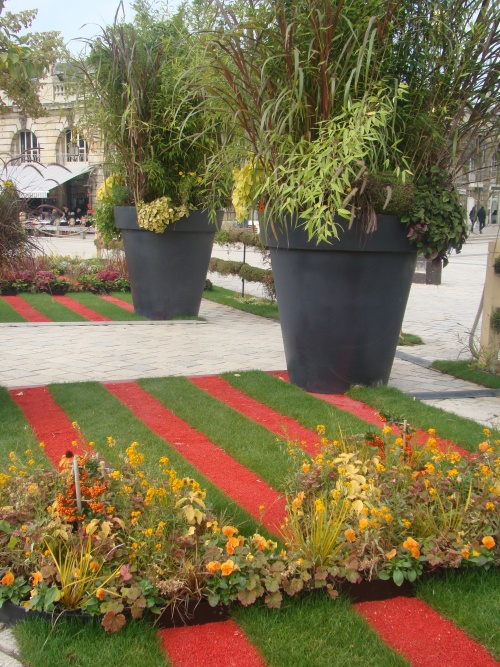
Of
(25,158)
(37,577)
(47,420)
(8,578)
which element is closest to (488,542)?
→ (37,577)

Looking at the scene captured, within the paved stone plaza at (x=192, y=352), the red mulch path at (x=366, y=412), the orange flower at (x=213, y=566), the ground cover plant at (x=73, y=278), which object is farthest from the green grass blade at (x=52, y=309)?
the orange flower at (x=213, y=566)

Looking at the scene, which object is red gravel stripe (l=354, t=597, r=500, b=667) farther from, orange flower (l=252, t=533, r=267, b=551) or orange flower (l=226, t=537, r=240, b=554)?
orange flower (l=226, t=537, r=240, b=554)

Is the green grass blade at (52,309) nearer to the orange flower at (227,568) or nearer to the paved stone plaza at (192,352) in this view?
the paved stone plaza at (192,352)

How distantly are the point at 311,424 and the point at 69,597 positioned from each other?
2574 mm

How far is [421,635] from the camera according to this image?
2643mm

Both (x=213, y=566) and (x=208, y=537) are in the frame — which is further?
(x=208, y=537)

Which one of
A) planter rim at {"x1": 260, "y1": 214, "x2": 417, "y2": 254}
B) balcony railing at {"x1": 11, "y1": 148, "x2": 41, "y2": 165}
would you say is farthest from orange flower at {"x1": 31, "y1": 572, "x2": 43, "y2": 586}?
balcony railing at {"x1": 11, "y1": 148, "x2": 41, "y2": 165}

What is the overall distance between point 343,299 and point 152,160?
472 cm

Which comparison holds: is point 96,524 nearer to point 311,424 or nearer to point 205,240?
point 311,424

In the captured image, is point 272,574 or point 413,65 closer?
point 272,574

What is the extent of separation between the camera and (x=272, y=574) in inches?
110

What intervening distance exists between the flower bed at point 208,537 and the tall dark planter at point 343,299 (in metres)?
2.24

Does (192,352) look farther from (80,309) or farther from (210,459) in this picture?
(80,309)

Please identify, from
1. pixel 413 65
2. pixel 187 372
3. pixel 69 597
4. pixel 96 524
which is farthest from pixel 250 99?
pixel 69 597
